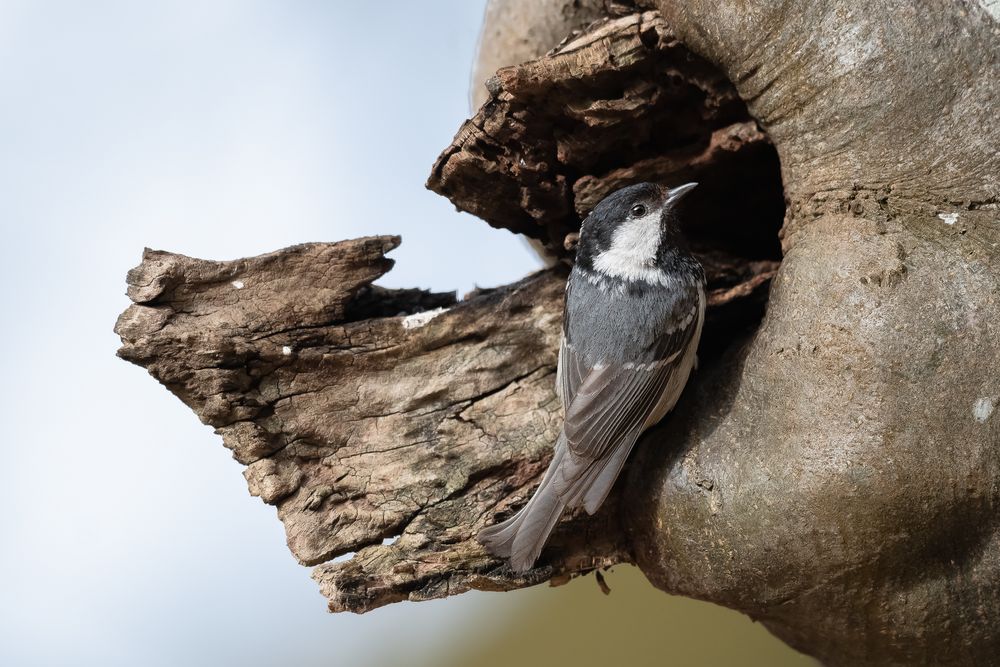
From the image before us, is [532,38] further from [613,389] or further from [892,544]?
[892,544]

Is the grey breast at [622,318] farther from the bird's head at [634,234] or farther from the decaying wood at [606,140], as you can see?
the decaying wood at [606,140]

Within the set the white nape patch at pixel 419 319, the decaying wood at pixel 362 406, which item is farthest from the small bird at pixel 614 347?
the white nape patch at pixel 419 319

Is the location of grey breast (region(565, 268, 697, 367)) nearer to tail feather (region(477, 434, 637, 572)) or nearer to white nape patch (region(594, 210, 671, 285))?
white nape patch (region(594, 210, 671, 285))

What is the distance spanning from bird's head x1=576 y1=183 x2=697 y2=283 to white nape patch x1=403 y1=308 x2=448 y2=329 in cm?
41

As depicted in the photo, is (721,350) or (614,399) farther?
(721,350)

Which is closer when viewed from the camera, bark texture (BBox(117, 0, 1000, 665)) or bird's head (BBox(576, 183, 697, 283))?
bark texture (BBox(117, 0, 1000, 665))

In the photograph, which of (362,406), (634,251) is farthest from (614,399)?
(362,406)

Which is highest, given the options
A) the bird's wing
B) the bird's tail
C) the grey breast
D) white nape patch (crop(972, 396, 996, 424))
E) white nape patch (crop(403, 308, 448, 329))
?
white nape patch (crop(403, 308, 448, 329))

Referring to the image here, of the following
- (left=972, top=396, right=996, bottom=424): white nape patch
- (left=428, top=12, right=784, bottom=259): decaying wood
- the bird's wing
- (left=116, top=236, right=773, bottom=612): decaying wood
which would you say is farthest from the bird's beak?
(left=972, top=396, right=996, bottom=424): white nape patch

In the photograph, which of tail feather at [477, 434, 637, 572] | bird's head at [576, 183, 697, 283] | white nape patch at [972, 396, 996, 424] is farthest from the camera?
bird's head at [576, 183, 697, 283]

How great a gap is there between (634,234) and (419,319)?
1.91 feet

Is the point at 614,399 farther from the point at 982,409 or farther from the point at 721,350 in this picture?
the point at 982,409

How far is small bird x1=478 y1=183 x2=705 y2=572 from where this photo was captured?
1.89 m

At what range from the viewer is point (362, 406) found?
6.86 feet
